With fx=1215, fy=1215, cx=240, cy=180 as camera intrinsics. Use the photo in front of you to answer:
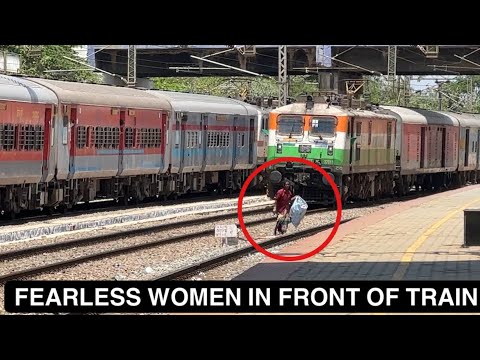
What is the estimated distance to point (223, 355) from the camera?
24.0 ft

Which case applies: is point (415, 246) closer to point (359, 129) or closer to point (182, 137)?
point (359, 129)

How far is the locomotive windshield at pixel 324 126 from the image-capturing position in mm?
32562

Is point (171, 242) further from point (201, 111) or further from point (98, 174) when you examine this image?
point (201, 111)

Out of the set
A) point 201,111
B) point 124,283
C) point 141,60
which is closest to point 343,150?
point 201,111

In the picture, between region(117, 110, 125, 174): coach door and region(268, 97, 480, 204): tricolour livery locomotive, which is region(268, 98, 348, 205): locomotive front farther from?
region(117, 110, 125, 174): coach door

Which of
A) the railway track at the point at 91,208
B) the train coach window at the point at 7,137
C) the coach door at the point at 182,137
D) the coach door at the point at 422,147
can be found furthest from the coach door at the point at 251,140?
the train coach window at the point at 7,137

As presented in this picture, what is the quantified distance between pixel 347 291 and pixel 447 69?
4676cm

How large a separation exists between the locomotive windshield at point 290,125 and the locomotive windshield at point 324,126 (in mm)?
347

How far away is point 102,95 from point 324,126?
636 cm

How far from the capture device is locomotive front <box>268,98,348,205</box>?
106 feet

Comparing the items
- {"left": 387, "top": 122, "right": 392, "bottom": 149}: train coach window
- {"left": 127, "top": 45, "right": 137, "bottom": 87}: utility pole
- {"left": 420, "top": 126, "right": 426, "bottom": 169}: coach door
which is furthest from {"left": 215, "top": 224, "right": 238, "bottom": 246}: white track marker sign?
{"left": 127, "top": 45, "right": 137, "bottom": 87}: utility pole

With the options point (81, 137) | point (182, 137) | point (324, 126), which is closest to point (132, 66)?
point (182, 137)

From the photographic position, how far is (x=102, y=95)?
29.8 m

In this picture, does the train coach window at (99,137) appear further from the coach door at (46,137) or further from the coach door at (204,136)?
the coach door at (204,136)
